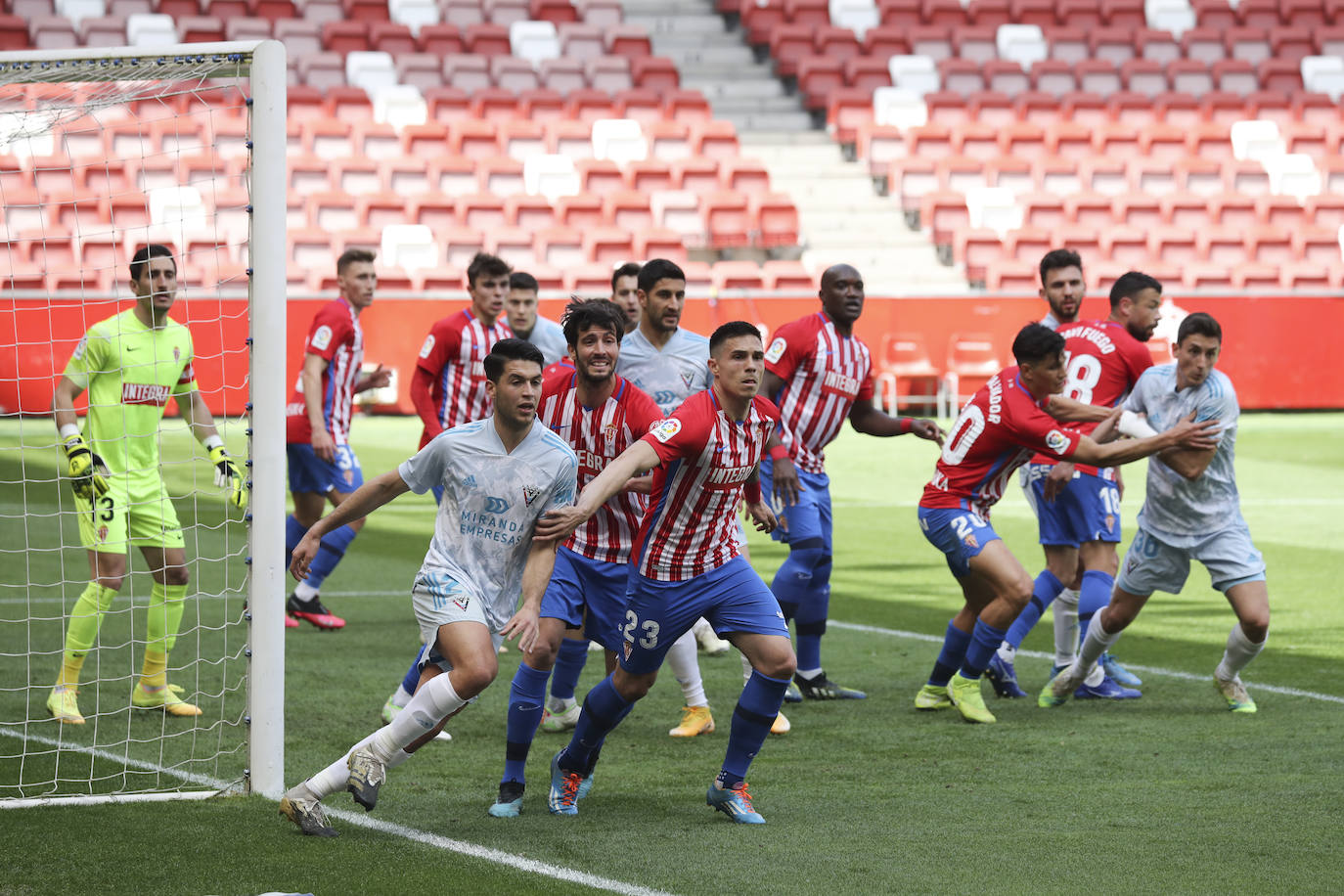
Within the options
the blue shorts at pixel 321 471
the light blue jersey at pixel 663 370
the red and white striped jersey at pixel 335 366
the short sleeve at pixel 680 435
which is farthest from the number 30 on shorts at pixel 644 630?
the red and white striped jersey at pixel 335 366

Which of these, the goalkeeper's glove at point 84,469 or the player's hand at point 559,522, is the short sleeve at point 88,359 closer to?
the goalkeeper's glove at point 84,469

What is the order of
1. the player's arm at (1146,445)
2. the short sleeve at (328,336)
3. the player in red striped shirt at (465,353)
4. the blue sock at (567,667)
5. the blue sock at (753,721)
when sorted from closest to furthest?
1. the blue sock at (753,721)
2. the blue sock at (567,667)
3. the player's arm at (1146,445)
4. the player in red striped shirt at (465,353)
5. the short sleeve at (328,336)

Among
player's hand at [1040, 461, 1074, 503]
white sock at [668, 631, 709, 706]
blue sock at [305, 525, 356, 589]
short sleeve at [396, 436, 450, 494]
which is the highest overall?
short sleeve at [396, 436, 450, 494]

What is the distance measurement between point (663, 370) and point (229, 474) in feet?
6.94

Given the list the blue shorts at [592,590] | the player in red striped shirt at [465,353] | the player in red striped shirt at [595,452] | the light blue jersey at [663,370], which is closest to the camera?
the player in red striped shirt at [595,452]

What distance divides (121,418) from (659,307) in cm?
254

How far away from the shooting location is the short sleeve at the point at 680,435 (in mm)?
5520

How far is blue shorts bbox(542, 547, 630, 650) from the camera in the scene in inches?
249

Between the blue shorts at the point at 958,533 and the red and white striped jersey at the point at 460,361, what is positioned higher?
the red and white striped jersey at the point at 460,361

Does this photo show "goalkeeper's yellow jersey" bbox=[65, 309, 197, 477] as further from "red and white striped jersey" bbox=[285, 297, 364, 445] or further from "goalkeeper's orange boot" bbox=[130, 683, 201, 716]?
"red and white striped jersey" bbox=[285, 297, 364, 445]

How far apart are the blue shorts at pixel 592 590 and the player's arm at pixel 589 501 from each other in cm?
96

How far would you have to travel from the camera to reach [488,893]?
185 inches

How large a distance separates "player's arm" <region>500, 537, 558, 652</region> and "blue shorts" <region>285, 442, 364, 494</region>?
444 cm

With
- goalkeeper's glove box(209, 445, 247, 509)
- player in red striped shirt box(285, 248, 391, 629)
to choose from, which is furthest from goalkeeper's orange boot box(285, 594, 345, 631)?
goalkeeper's glove box(209, 445, 247, 509)
